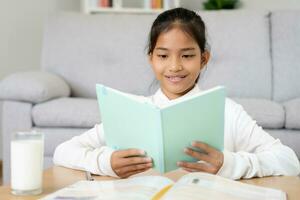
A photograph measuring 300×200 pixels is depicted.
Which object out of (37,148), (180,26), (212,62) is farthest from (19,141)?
(212,62)

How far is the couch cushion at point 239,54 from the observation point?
116 inches

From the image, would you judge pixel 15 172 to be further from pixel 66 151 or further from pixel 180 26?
pixel 180 26

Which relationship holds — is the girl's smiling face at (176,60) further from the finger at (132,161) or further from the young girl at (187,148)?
the finger at (132,161)

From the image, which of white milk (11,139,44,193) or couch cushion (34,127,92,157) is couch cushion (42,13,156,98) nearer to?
couch cushion (34,127,92,157)

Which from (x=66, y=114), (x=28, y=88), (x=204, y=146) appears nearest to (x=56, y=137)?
(x=66, y=114)

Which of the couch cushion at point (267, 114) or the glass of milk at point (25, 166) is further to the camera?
the couch cushion at point (267, 114)

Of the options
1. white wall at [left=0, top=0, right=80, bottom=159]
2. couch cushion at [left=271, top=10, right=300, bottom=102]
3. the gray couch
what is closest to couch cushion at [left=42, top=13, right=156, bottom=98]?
the gray couch

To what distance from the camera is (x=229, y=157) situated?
1074 millimetres

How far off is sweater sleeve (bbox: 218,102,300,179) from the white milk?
354 mm

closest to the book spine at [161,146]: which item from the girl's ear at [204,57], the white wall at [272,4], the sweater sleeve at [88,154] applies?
the sweater sleeve at [88,154]

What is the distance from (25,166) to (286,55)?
231cm

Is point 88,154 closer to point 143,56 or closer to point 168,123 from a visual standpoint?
point 168,123

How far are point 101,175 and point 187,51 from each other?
0.36 metres

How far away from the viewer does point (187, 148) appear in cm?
100
